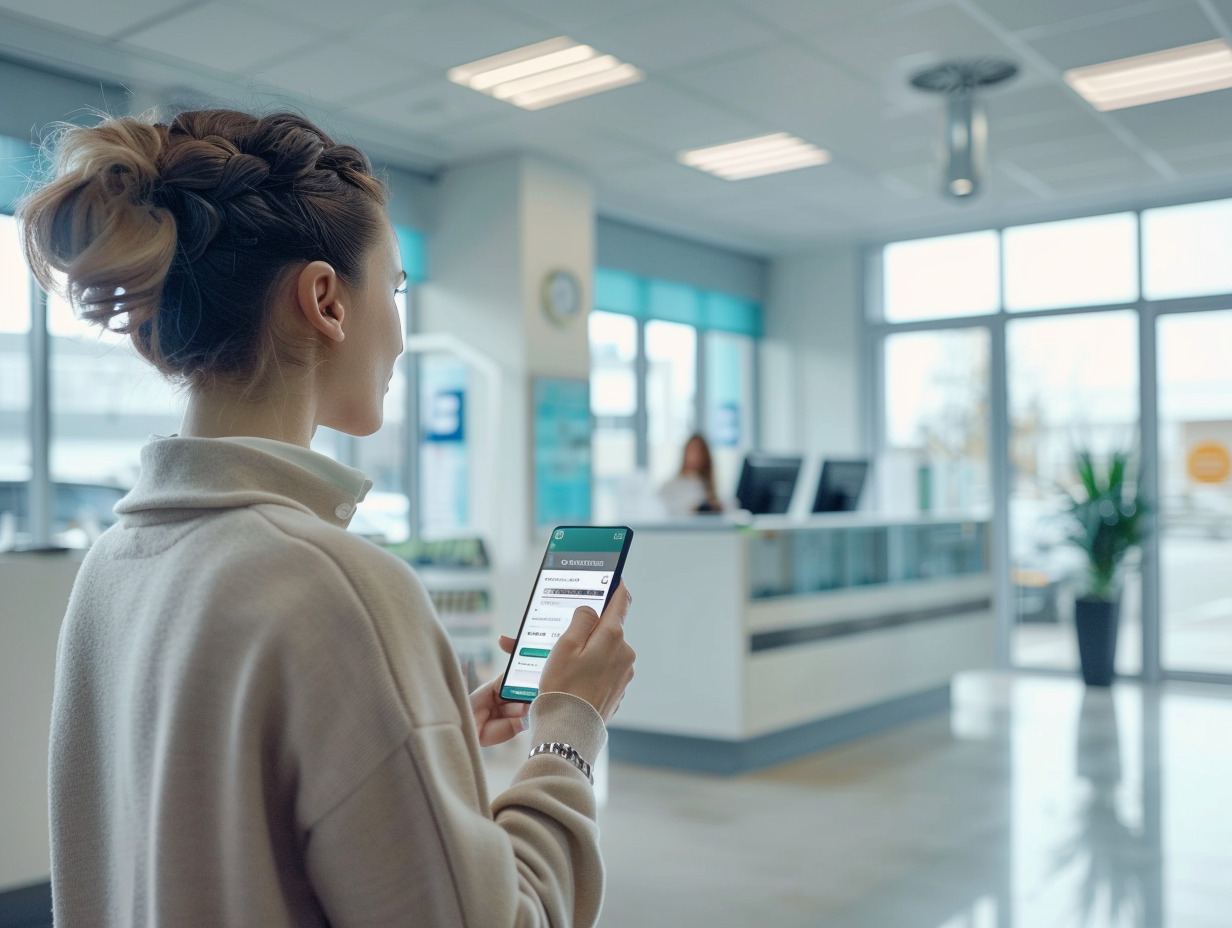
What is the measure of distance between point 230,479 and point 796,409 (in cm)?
831

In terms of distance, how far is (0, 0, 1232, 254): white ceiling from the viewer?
14.0 ft

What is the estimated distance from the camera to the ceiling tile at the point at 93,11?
4105mm

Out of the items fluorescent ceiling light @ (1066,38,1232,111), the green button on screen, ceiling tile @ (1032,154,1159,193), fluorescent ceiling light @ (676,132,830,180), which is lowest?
the green button on screen

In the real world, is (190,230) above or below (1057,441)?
below

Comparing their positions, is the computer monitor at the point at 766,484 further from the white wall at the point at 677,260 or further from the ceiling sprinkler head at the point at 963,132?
the white wall at the point at 677,260

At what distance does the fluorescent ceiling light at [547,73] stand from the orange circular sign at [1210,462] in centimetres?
468

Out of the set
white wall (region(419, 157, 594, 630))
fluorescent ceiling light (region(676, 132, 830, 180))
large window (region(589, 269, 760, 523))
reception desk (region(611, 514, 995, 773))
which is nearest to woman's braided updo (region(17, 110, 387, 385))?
reception desk (region(611, 514, 995, 773))

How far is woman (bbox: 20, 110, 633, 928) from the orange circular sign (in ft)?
24.0

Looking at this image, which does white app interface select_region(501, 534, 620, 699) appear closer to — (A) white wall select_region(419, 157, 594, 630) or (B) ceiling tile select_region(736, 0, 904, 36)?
(B) ceiling tile select_region(736, 0, 904, 36)

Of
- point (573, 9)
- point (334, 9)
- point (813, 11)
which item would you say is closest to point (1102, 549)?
point (813, 11)

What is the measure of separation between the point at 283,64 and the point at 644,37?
160 centimetres

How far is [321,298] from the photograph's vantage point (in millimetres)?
834

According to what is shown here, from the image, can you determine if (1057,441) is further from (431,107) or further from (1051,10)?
(431,107)

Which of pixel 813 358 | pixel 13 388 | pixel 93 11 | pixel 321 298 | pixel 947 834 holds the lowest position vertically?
pixel 947 834
